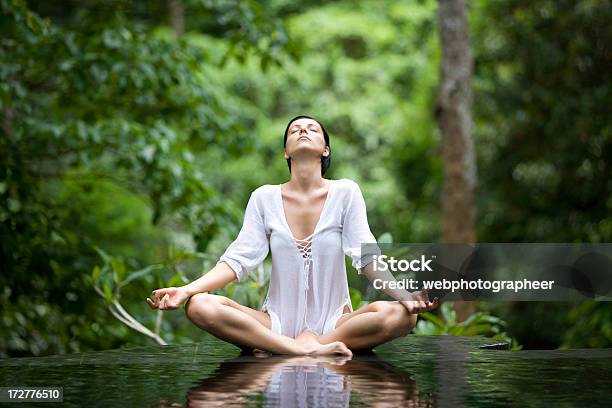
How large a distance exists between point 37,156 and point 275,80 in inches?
413

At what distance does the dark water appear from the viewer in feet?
8.54

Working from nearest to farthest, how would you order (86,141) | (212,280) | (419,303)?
(419,303)
(212,280)
(86,141)

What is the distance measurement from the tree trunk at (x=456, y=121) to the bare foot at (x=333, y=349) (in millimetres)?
4394

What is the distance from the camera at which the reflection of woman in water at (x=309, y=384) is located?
2576 millimetres

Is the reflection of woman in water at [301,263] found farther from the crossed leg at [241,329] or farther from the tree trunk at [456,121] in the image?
the tree trunk at [456,121]

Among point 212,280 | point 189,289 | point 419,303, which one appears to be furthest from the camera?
point 212,280

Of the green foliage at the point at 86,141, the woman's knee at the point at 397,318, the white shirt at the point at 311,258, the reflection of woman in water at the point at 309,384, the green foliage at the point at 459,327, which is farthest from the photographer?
the green foliage at the point at 459,327

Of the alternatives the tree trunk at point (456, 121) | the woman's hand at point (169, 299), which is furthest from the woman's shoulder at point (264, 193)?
the tree trunk at point (456, 121)

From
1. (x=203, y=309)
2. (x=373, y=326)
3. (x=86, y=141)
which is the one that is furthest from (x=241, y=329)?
(x=86, y=141)

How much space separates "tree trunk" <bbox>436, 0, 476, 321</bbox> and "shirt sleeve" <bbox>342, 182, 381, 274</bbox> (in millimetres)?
4249

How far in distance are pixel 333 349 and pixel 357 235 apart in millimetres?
441

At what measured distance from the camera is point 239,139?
6078 millimetres

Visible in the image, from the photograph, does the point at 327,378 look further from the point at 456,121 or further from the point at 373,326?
the point at 456,121

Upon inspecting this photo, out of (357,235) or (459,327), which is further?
(459,327)
